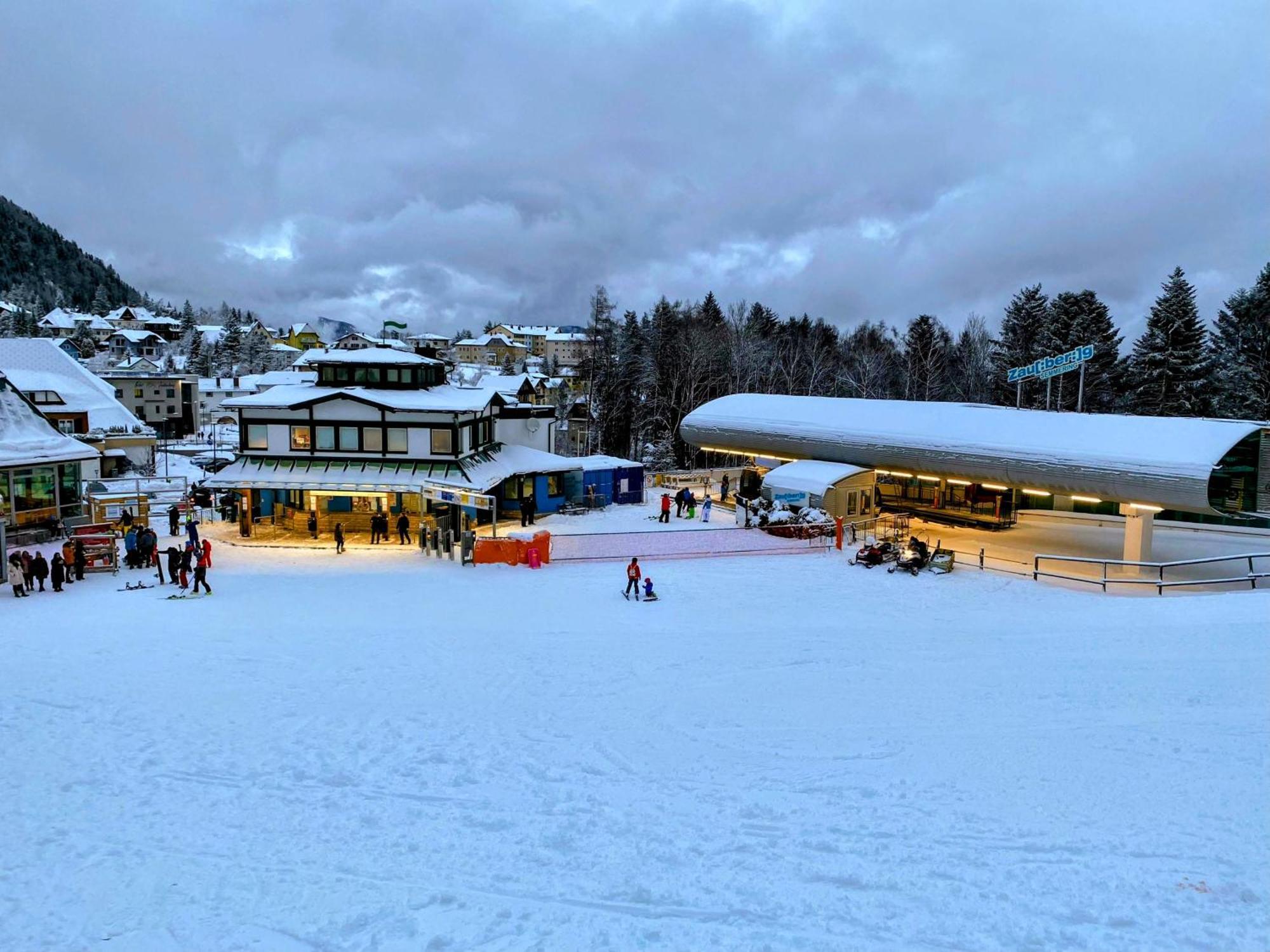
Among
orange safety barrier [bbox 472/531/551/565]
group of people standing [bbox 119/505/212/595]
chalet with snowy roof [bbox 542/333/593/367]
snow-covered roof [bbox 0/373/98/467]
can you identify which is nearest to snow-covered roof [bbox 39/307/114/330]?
chalet with snowy roof [bbox 542/333/593/367]

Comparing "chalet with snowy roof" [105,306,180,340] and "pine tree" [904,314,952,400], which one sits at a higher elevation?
"chalet with snowy roof" [105,306,180,340]

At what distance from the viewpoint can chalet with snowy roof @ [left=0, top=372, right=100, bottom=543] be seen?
27.8m

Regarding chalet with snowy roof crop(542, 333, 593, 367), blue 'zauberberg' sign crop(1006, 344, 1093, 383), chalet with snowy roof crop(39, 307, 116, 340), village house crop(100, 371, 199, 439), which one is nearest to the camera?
blue 'zauberberg' sign crop(1006, 344, 1093, 383)

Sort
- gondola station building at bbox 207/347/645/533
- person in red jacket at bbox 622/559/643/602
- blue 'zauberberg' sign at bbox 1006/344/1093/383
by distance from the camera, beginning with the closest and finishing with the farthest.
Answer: person in red jacket at bbox 622/559/643/602 → gondola station building at bbox 207/347/645/533 → blue 'zauberberg' sign at bbox 1006/344/1093/383

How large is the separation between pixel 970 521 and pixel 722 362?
39.3 m

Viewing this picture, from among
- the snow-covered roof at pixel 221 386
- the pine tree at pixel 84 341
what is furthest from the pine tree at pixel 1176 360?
the pine tree at pixel 84 341

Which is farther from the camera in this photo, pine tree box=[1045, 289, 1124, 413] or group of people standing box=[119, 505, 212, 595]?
pine tree box=[1045, 289, 1124, 413]

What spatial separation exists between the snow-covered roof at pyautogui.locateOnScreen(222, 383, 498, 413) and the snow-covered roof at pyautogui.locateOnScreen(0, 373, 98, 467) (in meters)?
5.69

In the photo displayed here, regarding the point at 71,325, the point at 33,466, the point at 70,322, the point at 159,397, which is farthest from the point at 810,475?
the point at 70,322

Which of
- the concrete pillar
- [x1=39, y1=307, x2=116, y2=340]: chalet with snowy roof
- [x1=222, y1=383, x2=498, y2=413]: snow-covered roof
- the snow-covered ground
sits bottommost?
the snow-covered ground

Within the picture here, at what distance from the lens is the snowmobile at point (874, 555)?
994 inches

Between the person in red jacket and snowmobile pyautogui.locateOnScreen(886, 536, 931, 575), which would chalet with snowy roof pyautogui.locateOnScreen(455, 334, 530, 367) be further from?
the person in red jacket

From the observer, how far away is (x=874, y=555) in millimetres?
25234

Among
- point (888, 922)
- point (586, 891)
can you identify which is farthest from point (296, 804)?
point (888, 922)
